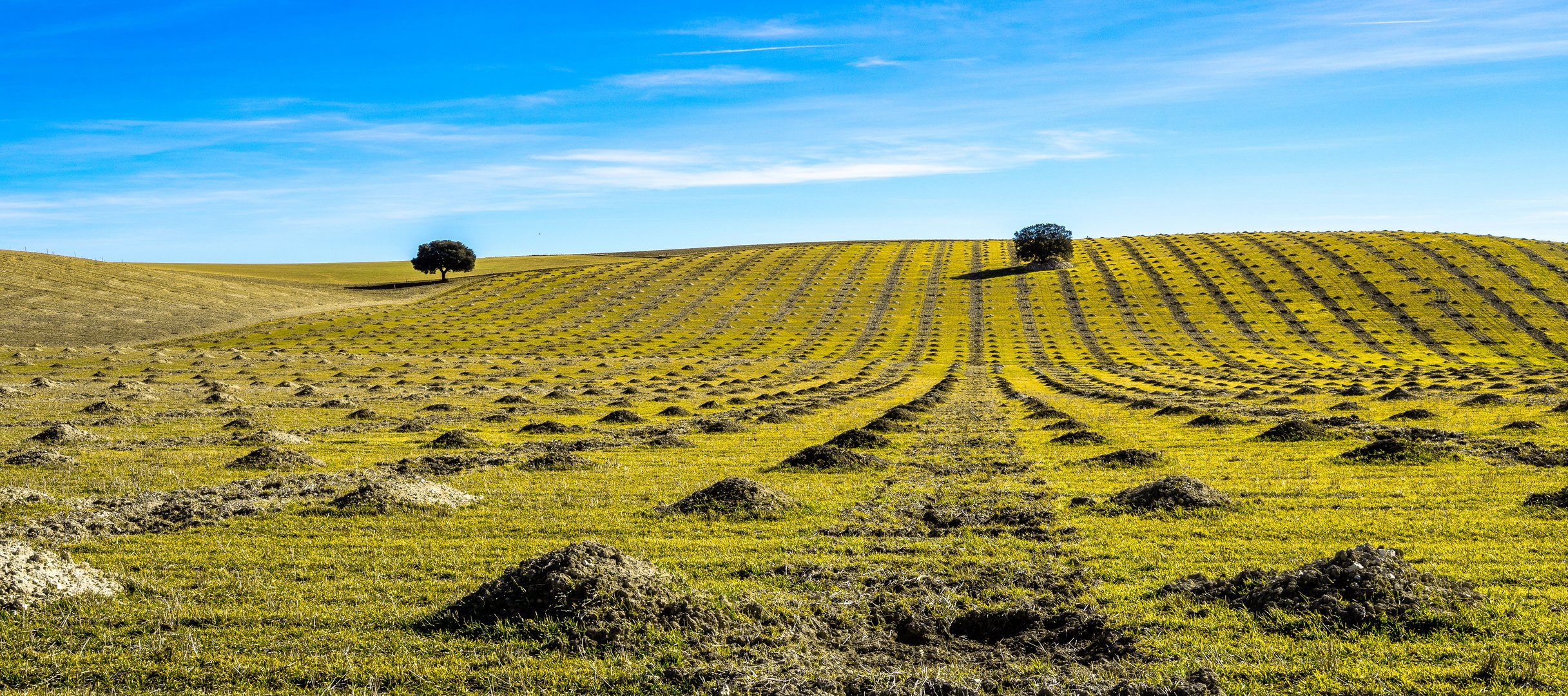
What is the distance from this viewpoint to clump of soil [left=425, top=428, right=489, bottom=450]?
33219mm

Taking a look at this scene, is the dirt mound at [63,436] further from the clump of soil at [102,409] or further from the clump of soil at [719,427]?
the clump of soil at [719,427]

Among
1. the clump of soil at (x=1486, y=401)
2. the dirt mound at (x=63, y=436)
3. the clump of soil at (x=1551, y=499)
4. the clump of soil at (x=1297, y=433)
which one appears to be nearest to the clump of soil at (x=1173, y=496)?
the clump of soil at (x=1551, y=499)

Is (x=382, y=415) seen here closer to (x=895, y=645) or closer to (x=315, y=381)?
(x=315, y=381)

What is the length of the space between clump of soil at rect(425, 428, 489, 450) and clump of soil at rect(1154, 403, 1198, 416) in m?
35.3

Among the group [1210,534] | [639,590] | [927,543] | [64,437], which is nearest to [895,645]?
[639,590]

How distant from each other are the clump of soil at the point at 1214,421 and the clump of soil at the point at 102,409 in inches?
Answer: 2145

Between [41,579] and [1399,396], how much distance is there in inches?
2535

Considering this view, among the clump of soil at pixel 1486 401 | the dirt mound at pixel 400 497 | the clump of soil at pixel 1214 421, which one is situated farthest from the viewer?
the clump of soil at pixel 1486 401

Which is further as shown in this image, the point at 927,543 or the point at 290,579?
the point at 927,543

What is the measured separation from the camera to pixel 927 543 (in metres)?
16.9

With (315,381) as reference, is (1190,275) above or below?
above

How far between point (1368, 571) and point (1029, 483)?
39.7ft

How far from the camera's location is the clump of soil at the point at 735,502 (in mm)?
19859

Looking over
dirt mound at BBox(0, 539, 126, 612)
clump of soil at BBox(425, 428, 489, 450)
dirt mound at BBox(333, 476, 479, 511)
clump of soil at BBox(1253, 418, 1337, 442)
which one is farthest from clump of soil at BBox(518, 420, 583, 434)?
clump of soil at BBox(1253, 418, 1337, 442)
